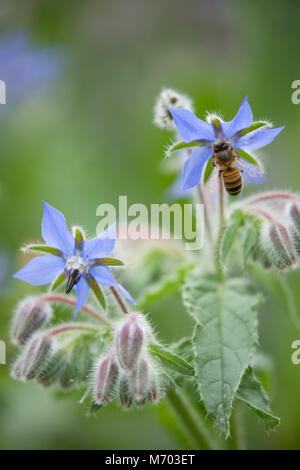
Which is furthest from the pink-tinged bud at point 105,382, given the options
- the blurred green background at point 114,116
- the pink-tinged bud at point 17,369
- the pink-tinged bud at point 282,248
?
the blurred green background at point 114,116

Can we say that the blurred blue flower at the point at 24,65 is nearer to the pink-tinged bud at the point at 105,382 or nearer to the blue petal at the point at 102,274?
the blue petal at the point at 102,274

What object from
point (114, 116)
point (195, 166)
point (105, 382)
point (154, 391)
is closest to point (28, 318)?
point (105, 382)

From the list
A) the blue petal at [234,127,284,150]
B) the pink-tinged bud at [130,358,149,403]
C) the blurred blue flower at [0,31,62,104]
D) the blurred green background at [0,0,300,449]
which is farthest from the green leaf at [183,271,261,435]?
the blurred blue flower at [0,31,62,104]

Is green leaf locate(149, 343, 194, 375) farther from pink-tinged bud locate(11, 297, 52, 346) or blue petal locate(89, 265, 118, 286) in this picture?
pink-tinged bud locate(11, 297, 52, 346)

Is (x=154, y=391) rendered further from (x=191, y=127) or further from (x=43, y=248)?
(x=191, y=127)

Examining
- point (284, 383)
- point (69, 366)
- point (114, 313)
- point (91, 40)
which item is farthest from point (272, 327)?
point (91, 40)

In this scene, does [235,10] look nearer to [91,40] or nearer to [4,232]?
[91,40]
